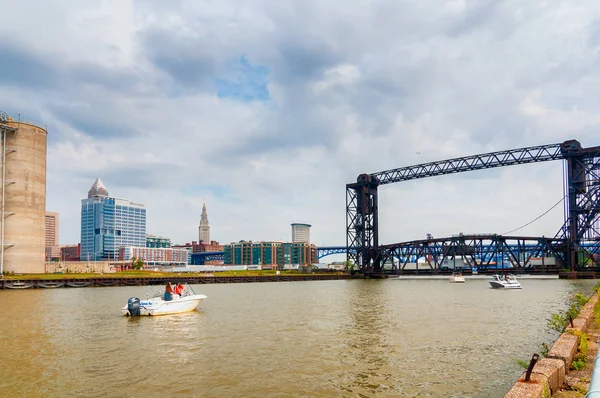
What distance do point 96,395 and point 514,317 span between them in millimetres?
29083

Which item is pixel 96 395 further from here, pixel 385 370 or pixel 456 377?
pixel 456 377

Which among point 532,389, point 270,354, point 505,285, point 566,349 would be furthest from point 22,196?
point 532,389

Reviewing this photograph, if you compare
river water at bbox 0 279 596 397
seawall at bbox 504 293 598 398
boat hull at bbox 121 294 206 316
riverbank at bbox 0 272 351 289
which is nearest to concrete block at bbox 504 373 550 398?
seawall at bbox 504 293 598 398

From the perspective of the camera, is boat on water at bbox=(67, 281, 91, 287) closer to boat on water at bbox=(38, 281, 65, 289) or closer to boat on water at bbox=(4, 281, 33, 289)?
boat on water at bbox=(38, 281, 65, 289)

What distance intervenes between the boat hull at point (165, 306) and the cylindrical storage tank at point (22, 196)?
228 ft

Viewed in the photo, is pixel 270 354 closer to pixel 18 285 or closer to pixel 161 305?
pixel 161 305

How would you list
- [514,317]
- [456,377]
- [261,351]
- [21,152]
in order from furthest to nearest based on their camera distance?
[21,152], [514,317], [261,351], [456,377]

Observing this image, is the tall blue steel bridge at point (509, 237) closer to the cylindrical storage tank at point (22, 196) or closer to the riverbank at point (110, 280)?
the riverbank at point (110, 280)

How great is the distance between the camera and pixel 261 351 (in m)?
23.0

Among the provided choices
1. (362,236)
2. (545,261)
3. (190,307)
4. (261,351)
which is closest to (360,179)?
(362,236)

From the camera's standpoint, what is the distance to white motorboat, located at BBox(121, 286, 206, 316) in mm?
37062

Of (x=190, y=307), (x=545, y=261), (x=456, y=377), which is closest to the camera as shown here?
(x=456, y=377)

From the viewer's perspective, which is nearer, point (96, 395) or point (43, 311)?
point (96, 395)

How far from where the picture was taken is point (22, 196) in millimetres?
96000
